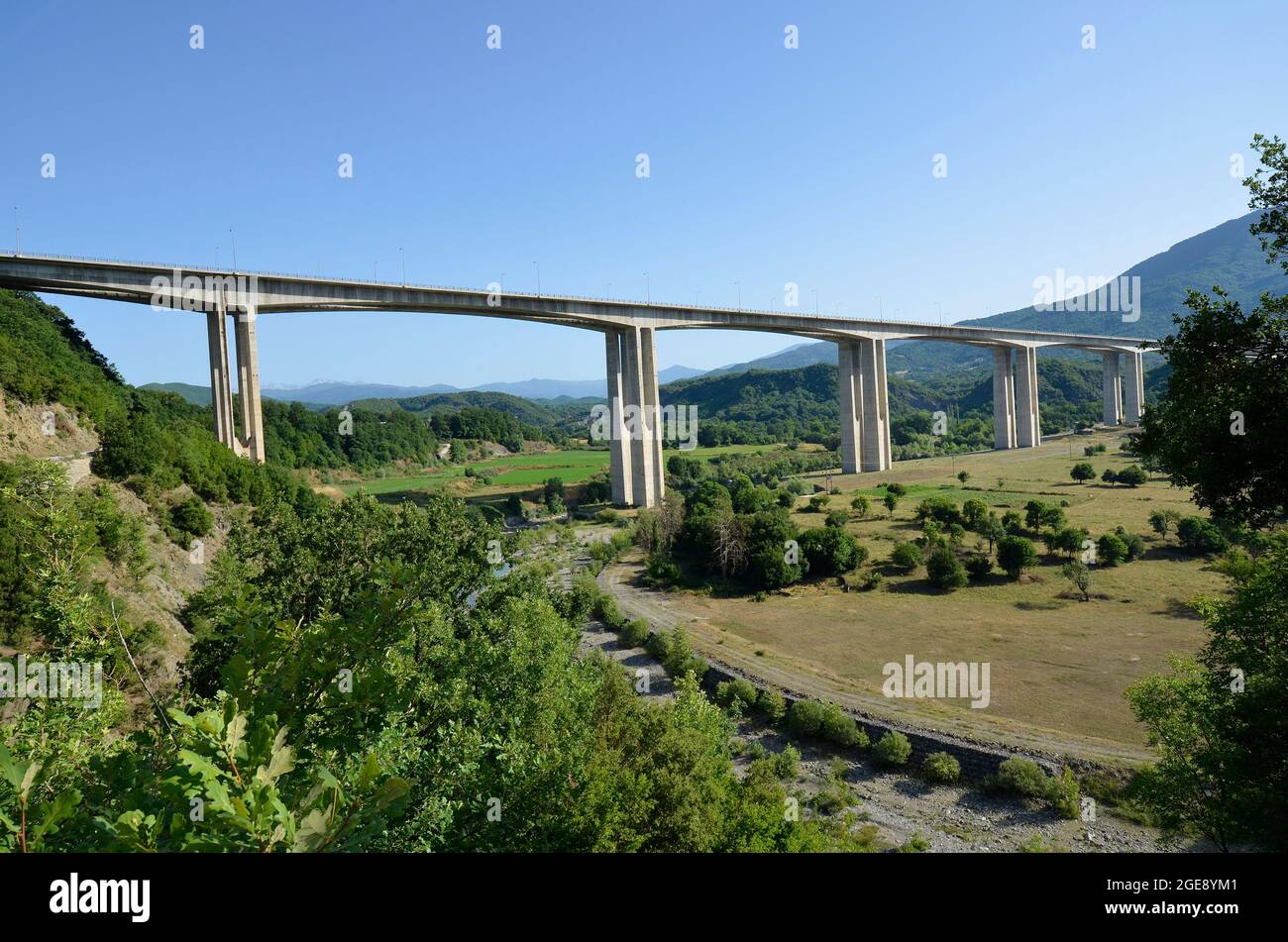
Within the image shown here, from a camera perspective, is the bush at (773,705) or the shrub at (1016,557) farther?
the shrub at (1016,557)

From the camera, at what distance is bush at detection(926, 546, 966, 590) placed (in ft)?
122

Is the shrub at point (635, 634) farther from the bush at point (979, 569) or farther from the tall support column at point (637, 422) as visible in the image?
the tall support column at point (637, 422)

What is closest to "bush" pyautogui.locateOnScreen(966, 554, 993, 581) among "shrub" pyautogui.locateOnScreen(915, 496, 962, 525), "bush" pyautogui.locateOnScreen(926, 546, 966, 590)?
"bush" pyautogui.locateOnScreen(926, 546, 966, 590)

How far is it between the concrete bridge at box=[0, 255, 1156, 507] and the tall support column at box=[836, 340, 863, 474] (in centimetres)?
13

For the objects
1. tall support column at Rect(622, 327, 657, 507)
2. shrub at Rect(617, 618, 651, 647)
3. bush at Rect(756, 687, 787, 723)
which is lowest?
bush at Rect(756, 687, 787, 723)

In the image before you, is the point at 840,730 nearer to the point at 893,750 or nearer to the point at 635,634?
the point at 893,750

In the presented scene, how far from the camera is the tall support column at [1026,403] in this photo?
328ft

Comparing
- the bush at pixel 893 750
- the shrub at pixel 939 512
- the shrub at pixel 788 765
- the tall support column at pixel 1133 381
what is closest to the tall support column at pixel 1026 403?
the tall support column at pixel 1133 381

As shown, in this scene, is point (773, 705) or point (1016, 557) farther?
point (1016, 557)

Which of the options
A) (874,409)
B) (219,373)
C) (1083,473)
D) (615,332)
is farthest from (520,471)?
(1083,473)

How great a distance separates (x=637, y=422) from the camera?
61812 mm

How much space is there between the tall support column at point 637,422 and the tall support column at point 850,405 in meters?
26.8

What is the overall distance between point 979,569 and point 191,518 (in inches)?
1440

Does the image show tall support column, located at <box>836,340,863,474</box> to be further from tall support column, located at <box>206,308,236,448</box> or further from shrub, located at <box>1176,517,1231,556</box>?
tall support column, located at <box>206,308,236,448</box>
